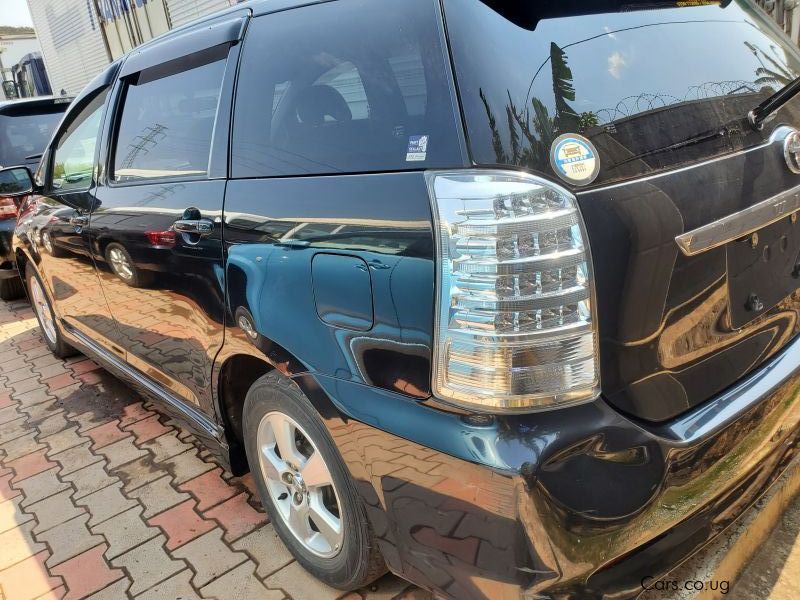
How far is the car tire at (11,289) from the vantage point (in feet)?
20.7

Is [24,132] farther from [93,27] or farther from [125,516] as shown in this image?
[93,27]

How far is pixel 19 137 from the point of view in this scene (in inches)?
228

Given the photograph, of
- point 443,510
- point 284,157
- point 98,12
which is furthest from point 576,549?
point 98,12

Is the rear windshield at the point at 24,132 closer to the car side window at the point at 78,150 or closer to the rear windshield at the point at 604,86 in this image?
the car side window at the point at 78,150

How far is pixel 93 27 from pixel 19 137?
8.54 meters

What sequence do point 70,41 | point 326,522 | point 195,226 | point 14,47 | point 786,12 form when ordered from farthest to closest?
point 14,47
point 70,41
point 786,12
point 195,226
point 326,522

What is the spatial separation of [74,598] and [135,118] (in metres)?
1.94

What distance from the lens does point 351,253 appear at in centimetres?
144

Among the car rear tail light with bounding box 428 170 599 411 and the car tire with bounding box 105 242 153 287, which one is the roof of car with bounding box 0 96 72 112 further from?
the car rear tail light with bounding box 428 170 599 411

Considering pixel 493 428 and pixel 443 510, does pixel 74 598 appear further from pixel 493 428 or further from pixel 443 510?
pixel 493 428

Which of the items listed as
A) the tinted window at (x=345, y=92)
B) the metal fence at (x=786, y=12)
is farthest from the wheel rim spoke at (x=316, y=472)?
the metal fence at (x=786, y=12)

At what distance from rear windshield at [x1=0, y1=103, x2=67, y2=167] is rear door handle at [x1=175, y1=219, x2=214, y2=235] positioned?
4.64 meters

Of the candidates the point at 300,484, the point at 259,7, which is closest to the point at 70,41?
the point at 259,7

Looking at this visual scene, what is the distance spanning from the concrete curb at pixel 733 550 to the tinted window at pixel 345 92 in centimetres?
132
